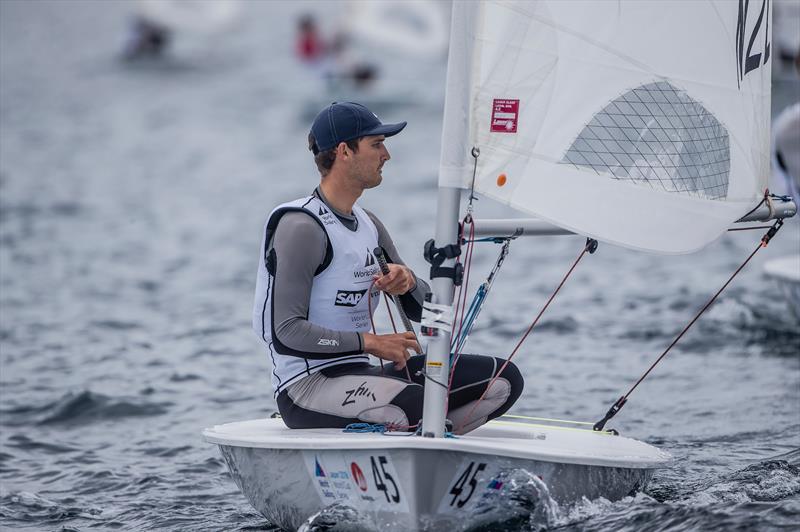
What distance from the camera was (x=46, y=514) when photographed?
502cm

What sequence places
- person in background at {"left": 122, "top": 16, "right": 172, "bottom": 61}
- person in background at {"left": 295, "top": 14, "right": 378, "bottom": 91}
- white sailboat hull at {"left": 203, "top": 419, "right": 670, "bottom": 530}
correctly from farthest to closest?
1. person in background at {"left": 122, "top": 16, "right": 172, "bottom": 61}
2. person in background at {"left": 295, "top": 14, "right": 378, "bottom": 91}
3. white sailboat hull at {"left": 203, "top": 419, "right": 670, "bottom": 530}

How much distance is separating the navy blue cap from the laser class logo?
42.5 inches

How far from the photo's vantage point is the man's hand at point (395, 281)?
3986mm

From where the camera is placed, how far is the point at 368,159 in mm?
4035

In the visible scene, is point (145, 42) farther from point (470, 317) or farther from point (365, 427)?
point (365, 427)

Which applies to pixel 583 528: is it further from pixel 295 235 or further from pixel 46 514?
pixel 46 514

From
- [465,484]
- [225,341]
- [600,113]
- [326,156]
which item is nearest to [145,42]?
[225,341]

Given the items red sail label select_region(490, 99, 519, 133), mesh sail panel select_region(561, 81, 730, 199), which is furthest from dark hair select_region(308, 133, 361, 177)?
mesh sail panel select_region(561, 81, 730, 199)

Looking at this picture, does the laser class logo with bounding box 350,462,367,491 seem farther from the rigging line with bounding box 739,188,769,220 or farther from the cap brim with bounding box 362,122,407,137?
the rigging line with bounding box 739,188,769,220

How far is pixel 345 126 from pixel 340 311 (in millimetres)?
624

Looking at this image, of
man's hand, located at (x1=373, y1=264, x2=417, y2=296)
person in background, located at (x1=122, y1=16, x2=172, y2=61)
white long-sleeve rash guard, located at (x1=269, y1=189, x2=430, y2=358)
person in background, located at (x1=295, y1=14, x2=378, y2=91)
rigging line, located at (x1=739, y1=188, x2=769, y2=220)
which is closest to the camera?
white long-sleeve rash guard, located at (x1=269, y1=189, x2=430, y2=358)

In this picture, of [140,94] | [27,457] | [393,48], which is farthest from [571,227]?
[140,94]

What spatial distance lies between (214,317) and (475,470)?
645cm

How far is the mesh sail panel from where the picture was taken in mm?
3889
